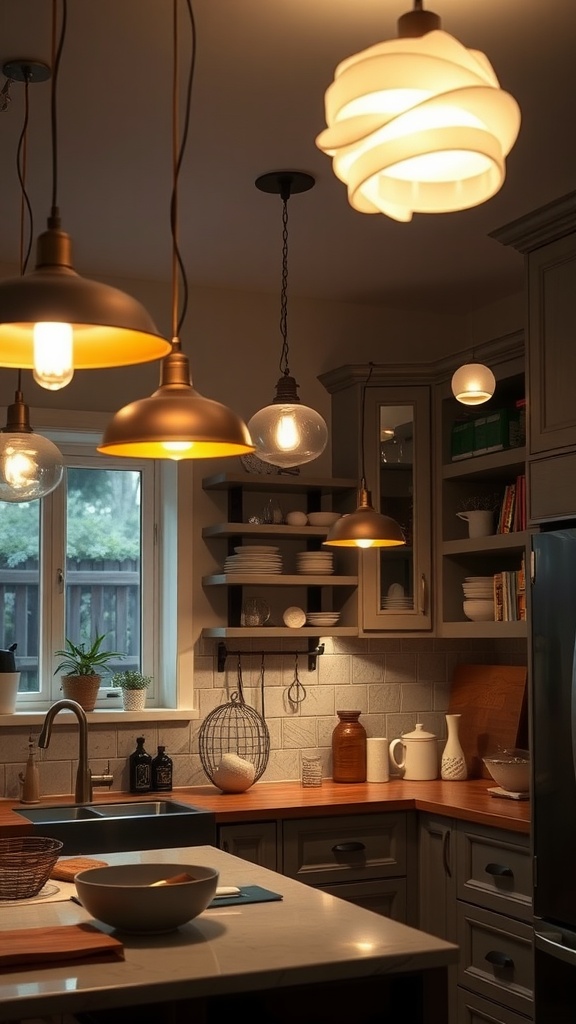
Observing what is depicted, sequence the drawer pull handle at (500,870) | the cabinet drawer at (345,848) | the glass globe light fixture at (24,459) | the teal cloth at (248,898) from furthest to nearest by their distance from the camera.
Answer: the cabinet drawer at (345,848)
the drawer pull handle at (500,870)
the glass globe light fixture at (24,459)
the teal cloth at (248,898)

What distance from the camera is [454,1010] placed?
4047mm

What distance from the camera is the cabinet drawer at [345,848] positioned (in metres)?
4.11

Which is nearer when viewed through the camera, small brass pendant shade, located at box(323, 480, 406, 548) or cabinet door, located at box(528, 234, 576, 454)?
cabinet door, located at box(528, 234, 576, 454)

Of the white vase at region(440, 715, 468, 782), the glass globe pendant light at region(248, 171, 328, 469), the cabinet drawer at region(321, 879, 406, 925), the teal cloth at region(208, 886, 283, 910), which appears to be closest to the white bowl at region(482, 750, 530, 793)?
the white vase at region(440, 715, 468, 782)

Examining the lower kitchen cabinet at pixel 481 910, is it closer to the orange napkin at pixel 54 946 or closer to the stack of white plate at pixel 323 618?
the stack of white plate at pixel 323 618

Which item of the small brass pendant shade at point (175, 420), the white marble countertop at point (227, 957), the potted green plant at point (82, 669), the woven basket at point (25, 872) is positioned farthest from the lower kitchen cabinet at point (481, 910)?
the small brass pendant shade at point (175, 420)

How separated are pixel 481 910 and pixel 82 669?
174 cm

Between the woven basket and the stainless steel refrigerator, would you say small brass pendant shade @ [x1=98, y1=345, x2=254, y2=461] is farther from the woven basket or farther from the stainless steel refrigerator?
the stainless steel refrigerator

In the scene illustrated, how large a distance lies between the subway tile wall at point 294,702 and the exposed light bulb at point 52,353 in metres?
2.89

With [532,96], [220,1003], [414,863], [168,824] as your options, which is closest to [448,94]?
[220,1003]

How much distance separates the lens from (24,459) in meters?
2.64

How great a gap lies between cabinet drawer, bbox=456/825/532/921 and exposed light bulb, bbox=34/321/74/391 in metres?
2.55

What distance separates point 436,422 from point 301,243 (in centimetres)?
97

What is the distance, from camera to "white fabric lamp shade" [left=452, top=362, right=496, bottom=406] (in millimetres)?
3893
